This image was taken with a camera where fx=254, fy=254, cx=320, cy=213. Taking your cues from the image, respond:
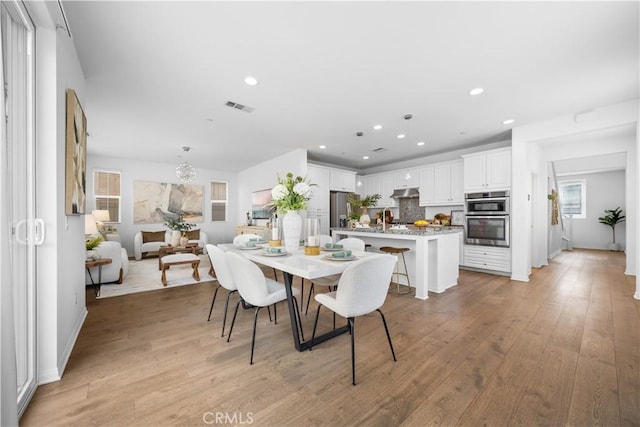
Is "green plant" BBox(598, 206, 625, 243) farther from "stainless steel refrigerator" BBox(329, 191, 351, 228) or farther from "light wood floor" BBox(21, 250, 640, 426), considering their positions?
"stainless steel refrigerator" BBox(329, 191, 351, 228)

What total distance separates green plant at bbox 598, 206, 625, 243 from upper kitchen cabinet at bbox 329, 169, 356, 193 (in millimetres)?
7467

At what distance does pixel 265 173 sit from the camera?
6.97 meters

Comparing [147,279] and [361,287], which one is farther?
[147,279]

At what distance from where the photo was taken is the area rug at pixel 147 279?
3.61m

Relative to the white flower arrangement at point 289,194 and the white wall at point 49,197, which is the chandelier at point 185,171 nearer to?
the white wall at point 49,197

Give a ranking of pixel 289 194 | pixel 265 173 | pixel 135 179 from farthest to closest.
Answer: pixel 265 173
pixel 135 179
pixel 289 194

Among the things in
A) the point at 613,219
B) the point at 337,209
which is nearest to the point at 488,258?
the point at 337,209

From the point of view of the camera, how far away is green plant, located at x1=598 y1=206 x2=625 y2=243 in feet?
23.7

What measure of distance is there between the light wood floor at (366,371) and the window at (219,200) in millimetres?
5409

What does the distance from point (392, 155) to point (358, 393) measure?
5551 millimetres

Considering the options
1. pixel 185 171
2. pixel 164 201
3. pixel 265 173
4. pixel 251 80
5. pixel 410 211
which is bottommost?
pixel 410 211

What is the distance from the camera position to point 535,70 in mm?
2562

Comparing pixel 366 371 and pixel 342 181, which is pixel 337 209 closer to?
pixel 342 181

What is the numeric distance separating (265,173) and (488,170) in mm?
5175
